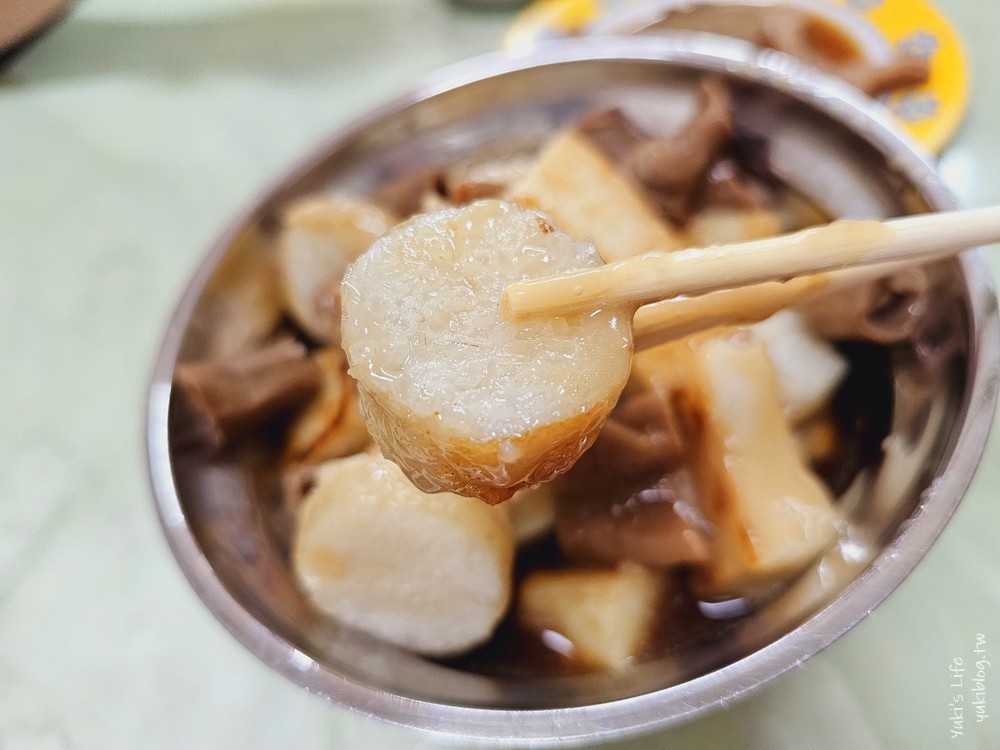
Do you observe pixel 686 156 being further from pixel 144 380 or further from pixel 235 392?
pixel 144 380

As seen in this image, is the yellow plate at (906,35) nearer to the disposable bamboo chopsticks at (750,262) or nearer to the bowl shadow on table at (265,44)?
the bowl shadow on table at (265,44)

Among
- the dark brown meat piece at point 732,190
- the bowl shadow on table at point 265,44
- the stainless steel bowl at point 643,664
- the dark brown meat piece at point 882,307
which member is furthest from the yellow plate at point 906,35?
the dark brown meat piece at point 882,307

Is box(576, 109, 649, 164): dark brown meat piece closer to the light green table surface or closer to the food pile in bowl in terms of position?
the food pile in bowl

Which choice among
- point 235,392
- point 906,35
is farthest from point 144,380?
point 906,35

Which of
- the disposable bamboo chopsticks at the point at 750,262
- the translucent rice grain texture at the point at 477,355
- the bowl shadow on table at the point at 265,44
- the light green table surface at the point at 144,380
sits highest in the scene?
the disposable bamboo chopsticks at the point at 750,262

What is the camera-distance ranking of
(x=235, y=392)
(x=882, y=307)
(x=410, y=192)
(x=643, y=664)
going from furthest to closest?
1. (x=410, y=192)
2. (x=235, y=392)
3. (x=882, y=307)
4. (x=643, y=664)

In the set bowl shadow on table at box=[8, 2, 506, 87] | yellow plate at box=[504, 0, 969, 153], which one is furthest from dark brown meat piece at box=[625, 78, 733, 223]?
bowl shadow on table at box=[8, 2, 506, 87]
